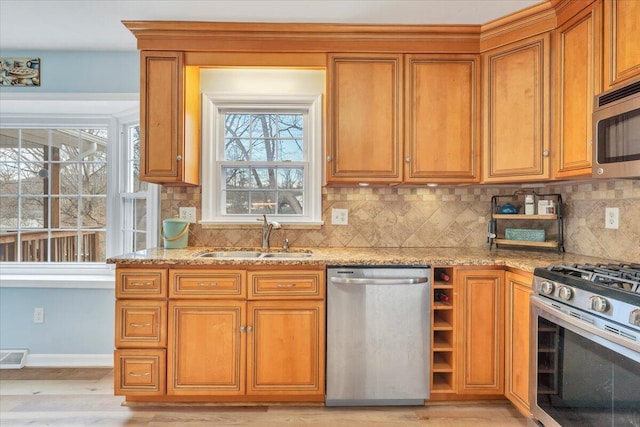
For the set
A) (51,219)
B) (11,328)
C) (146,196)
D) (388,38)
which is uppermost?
(388,38)

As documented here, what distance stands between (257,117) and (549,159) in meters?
2.06

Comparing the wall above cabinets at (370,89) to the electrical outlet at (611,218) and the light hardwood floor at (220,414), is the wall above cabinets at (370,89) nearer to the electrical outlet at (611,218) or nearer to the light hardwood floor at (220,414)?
the electrical outlet at (611,218)

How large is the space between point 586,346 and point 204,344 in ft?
6.28

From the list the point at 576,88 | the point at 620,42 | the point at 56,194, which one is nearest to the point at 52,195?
the point at 56,194

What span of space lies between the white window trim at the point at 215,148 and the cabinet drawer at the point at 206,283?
0.71 meters

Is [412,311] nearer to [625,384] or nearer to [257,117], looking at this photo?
[625,384]

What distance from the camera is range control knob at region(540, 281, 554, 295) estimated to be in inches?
65.7

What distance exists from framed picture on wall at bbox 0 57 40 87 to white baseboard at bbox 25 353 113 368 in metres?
2.13

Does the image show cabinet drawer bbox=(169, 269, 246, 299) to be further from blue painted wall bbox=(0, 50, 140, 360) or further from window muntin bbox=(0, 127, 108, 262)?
window muntin bbox=(0, 127, 108, 262)

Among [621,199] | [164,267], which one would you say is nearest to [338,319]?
[164,267]

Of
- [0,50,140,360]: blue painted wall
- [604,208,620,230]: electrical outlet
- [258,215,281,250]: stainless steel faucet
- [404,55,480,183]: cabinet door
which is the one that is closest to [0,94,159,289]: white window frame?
[0,50,140,360]: blue painted wall

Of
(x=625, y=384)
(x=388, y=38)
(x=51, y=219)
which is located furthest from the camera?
(x=51, y=219)

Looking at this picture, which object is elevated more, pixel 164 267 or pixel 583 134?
pixel 583 134

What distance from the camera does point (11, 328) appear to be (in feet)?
9.18
